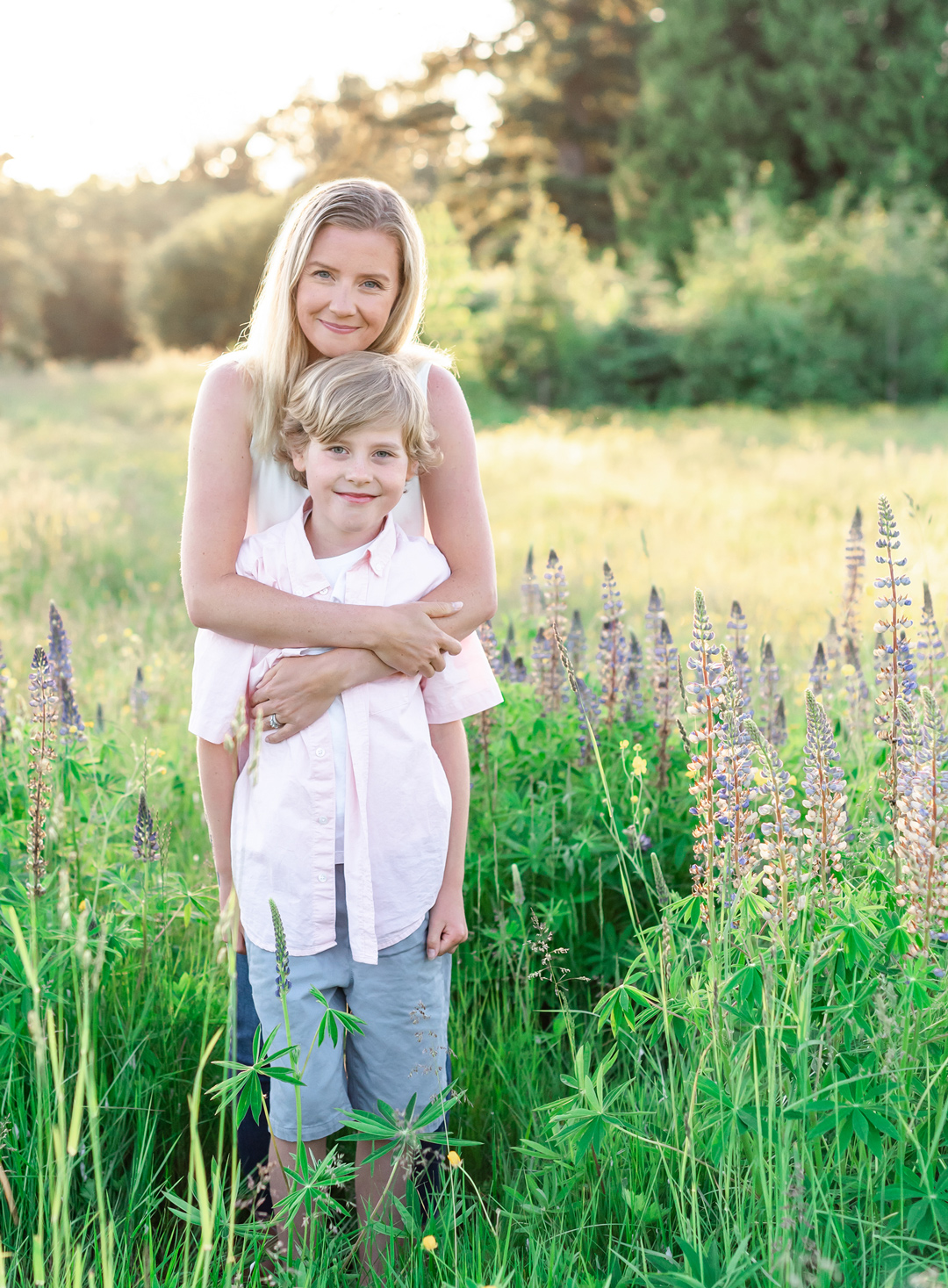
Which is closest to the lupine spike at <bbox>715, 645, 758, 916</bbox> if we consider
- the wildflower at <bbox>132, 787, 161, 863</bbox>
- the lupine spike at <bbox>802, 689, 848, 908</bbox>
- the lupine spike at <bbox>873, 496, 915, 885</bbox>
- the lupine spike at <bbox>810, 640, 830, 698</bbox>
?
the lupine spike at <bbox>802, 689, 848, 908</bbox>

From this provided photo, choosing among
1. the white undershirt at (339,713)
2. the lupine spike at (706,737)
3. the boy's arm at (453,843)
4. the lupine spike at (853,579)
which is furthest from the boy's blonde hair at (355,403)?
the lupine spike at (853,579)

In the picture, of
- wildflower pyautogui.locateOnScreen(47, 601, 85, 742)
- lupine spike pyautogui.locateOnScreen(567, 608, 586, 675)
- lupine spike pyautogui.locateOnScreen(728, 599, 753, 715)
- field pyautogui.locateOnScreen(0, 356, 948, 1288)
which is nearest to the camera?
field pyautogui.locateOnScreen(0, 356, 948, 1288)

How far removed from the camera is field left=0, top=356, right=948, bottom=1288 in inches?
65.9

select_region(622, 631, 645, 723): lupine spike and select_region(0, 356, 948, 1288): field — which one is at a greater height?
select_region(622, 631, 645, 723): lupine spike

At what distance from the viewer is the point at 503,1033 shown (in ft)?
8.88

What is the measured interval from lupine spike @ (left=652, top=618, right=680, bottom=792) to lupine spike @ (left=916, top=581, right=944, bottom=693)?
696 millimetres

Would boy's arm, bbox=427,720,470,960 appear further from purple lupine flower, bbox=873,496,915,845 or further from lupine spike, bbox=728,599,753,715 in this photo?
lupine spike, bbox=728,599,753,715

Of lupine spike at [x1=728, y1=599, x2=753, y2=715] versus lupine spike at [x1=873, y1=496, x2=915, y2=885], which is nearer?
lupine spike at [x1=873, y1=496, x2=915, y2=885]

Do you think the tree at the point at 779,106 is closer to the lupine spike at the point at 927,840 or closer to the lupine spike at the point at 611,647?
the lupine spike at the point at 611,647

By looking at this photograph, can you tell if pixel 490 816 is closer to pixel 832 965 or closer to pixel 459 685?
pixel 459 685

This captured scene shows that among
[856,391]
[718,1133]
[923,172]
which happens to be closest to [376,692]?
[718,1133]

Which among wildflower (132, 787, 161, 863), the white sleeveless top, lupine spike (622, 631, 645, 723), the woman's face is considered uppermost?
the woman's face

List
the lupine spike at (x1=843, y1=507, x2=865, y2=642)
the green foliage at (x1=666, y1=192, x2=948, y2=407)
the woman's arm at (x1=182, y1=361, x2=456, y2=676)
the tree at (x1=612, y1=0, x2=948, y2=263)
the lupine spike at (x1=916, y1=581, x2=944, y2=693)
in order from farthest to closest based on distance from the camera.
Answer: the tree at (x1=612, y1=0, x2=948, y2=263) < the green foliage at (x1=666, y1=192, x2=948, y2=407) < the lupine spike at (x1=843, y1=507, x2=865, y2=642) < the lupine spike at (x1=916, y1=581, x2=944, y2=693) < the woman's arm at (x1=182, y1=361, x2=456, y2=676)

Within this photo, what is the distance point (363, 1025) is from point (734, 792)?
3.08ft
